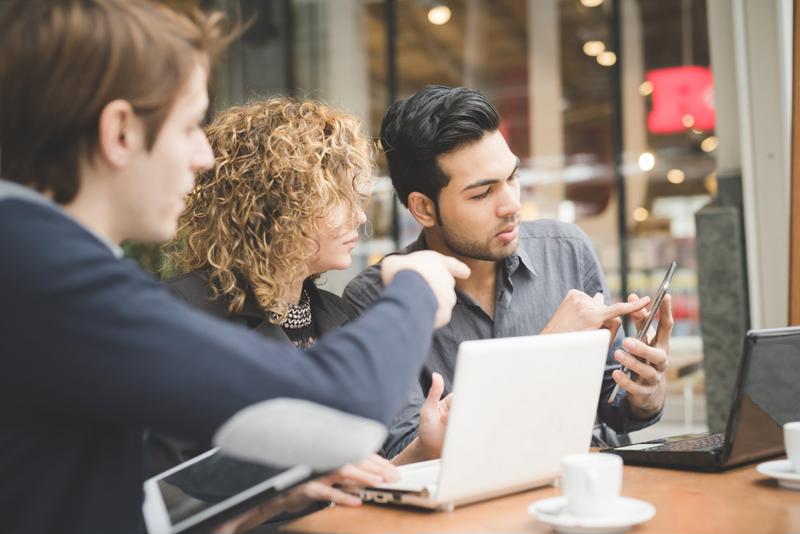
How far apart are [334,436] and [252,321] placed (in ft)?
3.43

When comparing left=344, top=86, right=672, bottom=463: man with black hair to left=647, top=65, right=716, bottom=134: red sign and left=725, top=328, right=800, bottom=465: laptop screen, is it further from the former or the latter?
left=647, top=65, right=716, bottom=134: red sign

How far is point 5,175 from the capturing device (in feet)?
3.10

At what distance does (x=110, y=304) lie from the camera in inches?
32.4

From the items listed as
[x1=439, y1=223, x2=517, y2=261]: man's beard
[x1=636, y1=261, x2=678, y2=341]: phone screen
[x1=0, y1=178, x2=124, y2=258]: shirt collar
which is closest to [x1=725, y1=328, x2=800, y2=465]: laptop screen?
[x1=636, y1=261, x2=678, y2=341]: phone screen

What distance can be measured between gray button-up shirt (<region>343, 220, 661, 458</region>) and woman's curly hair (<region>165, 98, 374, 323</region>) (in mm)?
361

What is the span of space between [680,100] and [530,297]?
5.43m

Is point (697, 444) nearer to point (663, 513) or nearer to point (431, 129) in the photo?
point (663, 513)

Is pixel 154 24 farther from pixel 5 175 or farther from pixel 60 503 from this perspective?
pixel 60 503

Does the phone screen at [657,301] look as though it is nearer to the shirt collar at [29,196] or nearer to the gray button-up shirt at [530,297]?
the gray button-up shirt at [530,297]

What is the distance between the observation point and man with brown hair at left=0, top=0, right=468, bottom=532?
82cm

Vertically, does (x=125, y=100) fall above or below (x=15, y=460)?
above

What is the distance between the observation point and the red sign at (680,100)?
6.92 m

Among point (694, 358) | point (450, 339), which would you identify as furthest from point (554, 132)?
point (450, 339)

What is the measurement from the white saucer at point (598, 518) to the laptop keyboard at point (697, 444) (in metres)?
0.37
